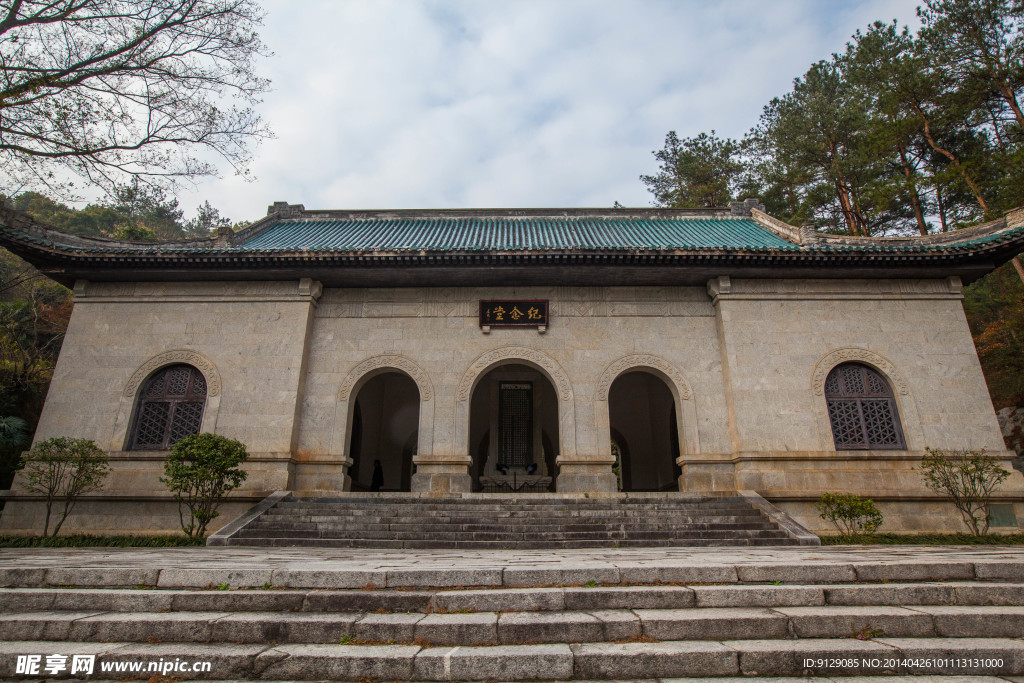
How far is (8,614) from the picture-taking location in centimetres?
388

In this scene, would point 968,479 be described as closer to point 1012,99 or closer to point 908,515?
point 908,515

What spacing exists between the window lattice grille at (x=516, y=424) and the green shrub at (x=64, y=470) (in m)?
8.39

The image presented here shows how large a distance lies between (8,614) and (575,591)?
415cm

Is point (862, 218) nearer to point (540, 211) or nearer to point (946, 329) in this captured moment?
point (946, 329)

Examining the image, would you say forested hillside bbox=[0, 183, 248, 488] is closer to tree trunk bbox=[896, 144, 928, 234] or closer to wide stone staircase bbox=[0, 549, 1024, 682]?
wide stone staircase bbox=[0, 549, 1024, 682]

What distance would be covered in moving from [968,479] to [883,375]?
2.28 meters

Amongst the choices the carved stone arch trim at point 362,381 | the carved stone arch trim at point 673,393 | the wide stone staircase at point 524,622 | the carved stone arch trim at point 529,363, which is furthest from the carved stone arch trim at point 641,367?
the wide stone staircase at point 524,622

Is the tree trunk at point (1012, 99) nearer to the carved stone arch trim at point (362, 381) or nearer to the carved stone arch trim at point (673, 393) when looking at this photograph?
the carved stone arch trim at point (673, 393)

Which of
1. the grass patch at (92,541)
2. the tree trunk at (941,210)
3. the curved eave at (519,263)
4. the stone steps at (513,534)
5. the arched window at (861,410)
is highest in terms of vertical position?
the tree trunk at (941,210)

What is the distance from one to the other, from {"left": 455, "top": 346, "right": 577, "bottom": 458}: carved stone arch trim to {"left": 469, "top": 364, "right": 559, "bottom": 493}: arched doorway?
6.68 feet

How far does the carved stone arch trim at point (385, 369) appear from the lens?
11.2 meters

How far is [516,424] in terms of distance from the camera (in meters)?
14.2

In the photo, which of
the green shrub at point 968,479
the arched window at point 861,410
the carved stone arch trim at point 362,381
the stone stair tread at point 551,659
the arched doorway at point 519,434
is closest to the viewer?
the stone stair tread at point 551,659

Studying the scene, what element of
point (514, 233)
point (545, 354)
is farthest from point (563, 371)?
point (514, 233)
